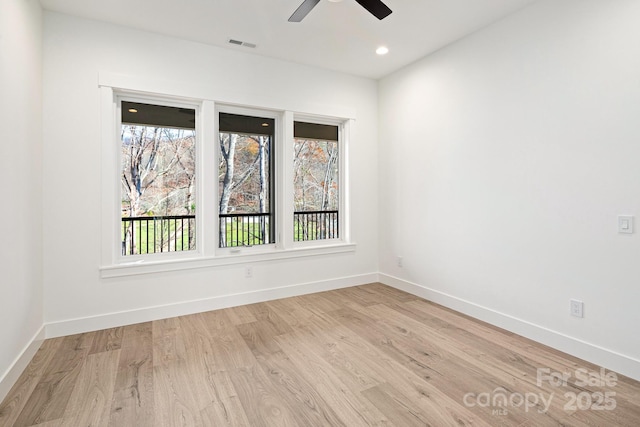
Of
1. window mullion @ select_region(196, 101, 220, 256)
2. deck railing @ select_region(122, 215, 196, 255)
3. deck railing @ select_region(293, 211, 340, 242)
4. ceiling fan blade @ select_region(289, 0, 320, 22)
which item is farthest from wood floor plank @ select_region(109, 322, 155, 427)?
ceiling fan blade @ select_region(289, 0, 320, 22)

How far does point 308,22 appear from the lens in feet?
9.66

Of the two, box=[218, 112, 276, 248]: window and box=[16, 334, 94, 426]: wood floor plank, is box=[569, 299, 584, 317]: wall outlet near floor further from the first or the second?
box=[16, 334, 94, 426]: wood floor plank

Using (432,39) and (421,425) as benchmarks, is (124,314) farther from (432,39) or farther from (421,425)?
(432,39)

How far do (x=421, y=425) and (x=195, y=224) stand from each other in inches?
108

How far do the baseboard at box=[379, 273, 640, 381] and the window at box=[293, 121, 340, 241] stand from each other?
4.58 feet

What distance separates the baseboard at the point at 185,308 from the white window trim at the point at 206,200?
358mm

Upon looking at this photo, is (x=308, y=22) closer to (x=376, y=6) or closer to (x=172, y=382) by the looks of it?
(x=376, y=6)

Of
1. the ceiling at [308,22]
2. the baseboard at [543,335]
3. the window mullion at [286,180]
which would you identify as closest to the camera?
the baseboard at [543,335]

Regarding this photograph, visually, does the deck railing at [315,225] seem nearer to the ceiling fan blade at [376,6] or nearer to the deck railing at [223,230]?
the deck railing at [223,230]

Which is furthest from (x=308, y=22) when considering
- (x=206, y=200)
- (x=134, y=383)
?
(x=134, y=383)

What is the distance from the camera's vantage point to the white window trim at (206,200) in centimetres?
292

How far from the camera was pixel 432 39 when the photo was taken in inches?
129

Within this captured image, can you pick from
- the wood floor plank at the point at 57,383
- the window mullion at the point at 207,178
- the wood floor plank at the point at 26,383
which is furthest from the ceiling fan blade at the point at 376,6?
the wood floor plank at the point at 26,383

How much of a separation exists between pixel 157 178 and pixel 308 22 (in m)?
2.09
